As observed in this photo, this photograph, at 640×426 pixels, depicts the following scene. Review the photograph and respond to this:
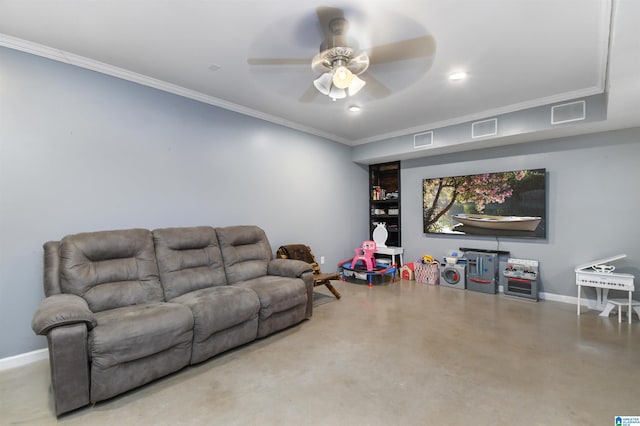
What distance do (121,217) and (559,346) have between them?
439cm

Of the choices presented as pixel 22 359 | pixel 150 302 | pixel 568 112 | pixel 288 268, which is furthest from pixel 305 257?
pixel 568 112

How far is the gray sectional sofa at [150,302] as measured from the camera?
1.87m

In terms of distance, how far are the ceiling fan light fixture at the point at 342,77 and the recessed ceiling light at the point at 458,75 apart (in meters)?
1.35

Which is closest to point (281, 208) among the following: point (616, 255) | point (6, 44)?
point (6, 44)

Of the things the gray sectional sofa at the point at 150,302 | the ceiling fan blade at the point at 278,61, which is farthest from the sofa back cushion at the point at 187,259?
the ceiling fan blade at the point at 278,61

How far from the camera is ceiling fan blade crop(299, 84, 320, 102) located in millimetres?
3449

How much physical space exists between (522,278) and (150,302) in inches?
185

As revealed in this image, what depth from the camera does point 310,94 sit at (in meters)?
3.59

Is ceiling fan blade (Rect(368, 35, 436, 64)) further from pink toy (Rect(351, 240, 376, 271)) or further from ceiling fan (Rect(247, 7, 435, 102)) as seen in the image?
pink toy (Rect(351, 240, 376, 271))

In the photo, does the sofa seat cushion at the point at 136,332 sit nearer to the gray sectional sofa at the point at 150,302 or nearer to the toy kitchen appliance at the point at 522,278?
the gray sectional sofa at the point at 150,302

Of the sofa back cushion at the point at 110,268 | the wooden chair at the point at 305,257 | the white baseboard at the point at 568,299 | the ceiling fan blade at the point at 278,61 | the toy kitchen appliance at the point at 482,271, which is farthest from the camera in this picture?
the toy kitchen appliance at the point at 482,271

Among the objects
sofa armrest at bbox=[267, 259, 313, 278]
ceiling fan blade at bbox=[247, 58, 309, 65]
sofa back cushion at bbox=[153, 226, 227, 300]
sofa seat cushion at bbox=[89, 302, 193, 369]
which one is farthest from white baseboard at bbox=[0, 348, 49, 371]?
ceiling fan blade at bbox=[247, 58, 309, 65]

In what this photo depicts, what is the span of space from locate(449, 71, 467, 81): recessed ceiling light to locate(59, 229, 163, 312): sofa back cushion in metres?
3.48

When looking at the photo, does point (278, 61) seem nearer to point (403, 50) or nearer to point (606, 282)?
point (403, 50)
